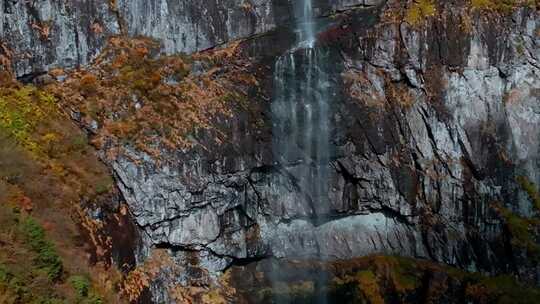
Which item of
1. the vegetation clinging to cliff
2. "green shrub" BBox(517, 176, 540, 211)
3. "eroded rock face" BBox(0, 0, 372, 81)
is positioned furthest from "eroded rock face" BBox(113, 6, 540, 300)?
"eroded rock face" BBox(0, 0, 372, 81)

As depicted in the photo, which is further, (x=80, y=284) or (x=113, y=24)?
(x=113, y=24)

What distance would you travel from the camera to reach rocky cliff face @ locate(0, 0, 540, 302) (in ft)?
74.3

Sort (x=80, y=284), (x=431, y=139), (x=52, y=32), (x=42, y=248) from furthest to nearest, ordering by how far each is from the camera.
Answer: (x=431, y=139), (x=52, y=32), (x=80, y=284), (x=42, y=248)

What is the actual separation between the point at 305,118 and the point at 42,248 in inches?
430

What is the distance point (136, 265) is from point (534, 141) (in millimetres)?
14578

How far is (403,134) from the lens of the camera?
75.3 ft

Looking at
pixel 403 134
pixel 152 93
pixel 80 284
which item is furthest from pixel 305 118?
pixel 80 284

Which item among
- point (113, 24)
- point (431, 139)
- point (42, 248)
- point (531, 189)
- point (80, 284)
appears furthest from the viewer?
point (531, 189)

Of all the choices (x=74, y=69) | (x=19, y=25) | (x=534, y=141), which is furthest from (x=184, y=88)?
(x=534, y=141)

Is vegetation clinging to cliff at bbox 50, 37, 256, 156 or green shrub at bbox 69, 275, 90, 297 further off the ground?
vegetation clinging to cliff at bbox 50, 37, 256, 156

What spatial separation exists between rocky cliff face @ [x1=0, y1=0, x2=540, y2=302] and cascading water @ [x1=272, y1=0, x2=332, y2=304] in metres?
0.28

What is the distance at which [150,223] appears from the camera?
20.1 meters

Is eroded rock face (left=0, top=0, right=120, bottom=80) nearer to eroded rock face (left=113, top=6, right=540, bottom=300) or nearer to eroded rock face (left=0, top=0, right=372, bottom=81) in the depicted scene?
eroded rock face (left=0, top=0, right=372, bottom=81)

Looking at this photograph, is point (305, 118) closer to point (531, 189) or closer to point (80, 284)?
point (531, 189)
